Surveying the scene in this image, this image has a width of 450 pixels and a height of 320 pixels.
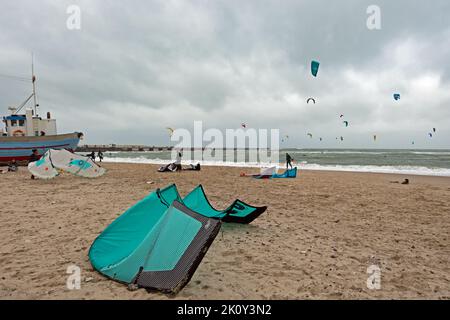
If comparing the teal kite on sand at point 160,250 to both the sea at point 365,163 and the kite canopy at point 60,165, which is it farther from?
the sea at point 365,163

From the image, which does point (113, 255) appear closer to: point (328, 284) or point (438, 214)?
point (328, 284)

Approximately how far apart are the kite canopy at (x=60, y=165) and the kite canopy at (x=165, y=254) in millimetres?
12350

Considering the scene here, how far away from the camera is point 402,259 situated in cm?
434

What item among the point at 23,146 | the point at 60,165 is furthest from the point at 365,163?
the point at 23,146

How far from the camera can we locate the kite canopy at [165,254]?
10.3 ft

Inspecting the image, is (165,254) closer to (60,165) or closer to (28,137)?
(60,165)

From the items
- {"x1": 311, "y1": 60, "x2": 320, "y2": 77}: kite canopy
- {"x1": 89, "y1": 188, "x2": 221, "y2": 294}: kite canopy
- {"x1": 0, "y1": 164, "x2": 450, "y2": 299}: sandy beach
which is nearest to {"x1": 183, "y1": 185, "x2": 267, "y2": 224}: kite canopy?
{"x1": 0, "y1": 164, "x2": 450, "y2": 299}: sandy beach

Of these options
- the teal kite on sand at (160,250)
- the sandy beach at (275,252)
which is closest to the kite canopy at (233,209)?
the sandy beach at (275,252)

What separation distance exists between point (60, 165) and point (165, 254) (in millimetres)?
13896

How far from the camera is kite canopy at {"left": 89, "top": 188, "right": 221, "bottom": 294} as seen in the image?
3.13 meters

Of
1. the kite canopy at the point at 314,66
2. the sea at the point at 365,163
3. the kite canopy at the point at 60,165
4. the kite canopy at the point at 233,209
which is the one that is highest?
the kite canopy at the point at 314,66

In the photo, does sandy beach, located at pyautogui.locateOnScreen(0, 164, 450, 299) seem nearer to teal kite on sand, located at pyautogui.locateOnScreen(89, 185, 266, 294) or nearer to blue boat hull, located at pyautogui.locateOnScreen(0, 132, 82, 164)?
teal kite on sand, located at pyautogui.locateOnScreen(89, 185, 266, 294)

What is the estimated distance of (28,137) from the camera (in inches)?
899

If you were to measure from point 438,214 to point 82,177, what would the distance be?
54.8 ft
